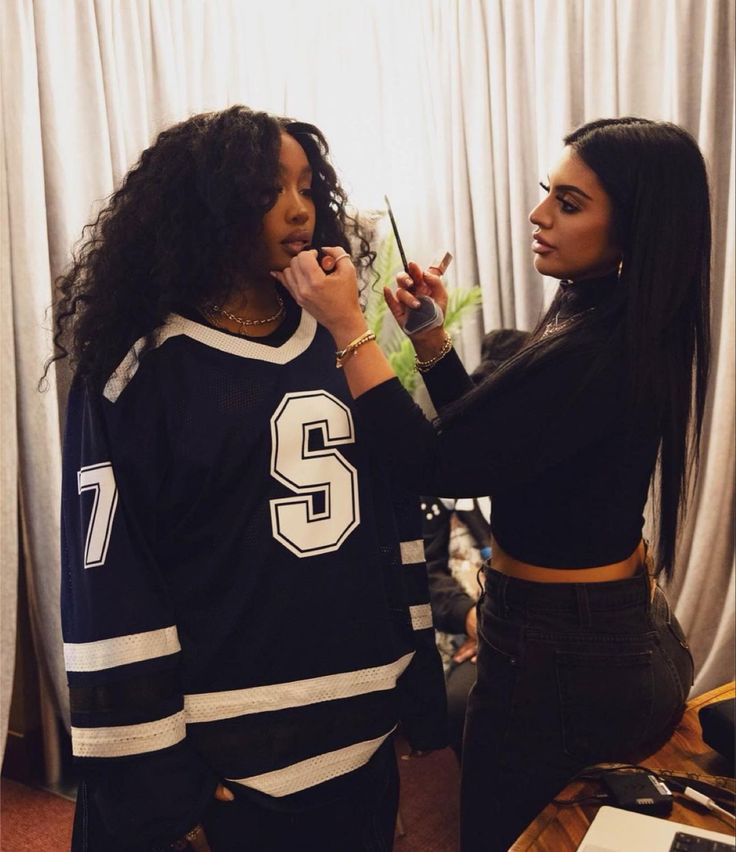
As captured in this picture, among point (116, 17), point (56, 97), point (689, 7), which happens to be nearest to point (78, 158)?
point (56, 97)

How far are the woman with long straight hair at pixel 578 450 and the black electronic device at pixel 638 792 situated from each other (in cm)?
8

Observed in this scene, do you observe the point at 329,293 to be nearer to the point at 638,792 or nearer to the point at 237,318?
the point at 237,318

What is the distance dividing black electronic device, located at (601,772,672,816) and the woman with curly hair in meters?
0.31

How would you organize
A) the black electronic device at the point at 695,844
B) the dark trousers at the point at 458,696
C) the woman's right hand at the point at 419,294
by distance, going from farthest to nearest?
the dark trousers at the point at 458,696 < the woman's right hand at the point at 419,294 < the black electronic device at the point at 695,844

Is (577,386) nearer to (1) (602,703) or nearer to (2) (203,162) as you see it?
(1) (602,703)

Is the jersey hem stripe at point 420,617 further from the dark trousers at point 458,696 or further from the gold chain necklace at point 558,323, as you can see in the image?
the dark trousers at point 458,696

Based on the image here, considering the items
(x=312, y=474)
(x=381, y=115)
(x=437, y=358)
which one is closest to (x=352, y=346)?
(x=312, y=474)

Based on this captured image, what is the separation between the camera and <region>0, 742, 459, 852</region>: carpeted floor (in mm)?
2111

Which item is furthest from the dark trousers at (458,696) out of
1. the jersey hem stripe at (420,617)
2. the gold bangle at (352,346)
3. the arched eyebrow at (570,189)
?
the arched eyebrow at (570,189)

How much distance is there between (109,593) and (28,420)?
1.38 meters

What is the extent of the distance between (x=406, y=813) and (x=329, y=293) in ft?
5.29

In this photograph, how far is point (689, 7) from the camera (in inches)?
94.7

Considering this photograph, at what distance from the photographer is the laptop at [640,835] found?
3.05ft

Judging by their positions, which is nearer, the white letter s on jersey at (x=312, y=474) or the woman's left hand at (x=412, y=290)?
the white letter s on jersey at (x=312, y=474)
